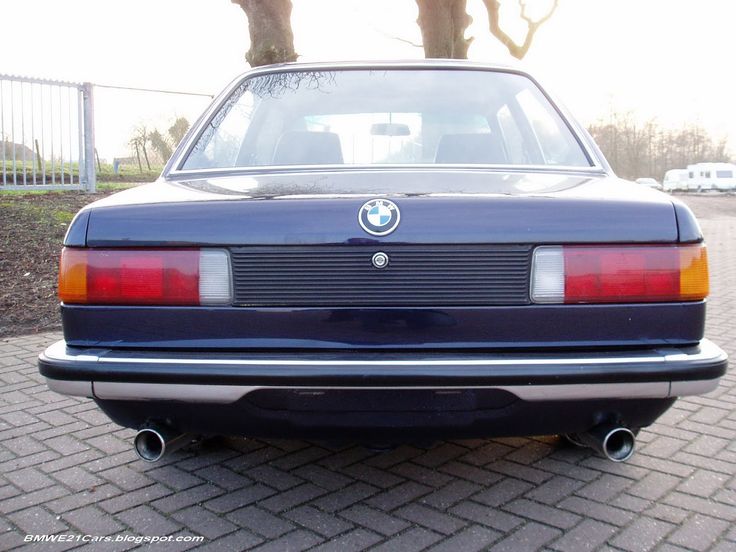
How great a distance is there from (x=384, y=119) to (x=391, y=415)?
1.71 meters

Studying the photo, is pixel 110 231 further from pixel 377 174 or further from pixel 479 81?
pixel 479 81

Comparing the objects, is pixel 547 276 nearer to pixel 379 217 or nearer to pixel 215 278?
pixel 379 217

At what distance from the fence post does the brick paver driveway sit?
8.14 metres

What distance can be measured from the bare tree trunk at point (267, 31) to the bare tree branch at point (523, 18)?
34.8 feet

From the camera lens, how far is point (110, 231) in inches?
95.7

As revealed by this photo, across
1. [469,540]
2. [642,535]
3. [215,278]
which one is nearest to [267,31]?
[215,278]

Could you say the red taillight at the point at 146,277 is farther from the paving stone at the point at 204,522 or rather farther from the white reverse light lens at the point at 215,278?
the paving stone at the point at 204,522

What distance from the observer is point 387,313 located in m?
2.30

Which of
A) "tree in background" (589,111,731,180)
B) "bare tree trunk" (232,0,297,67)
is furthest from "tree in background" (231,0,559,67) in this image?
"tree in background" (589,111,731,180)

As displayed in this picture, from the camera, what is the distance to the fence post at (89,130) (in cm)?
1121

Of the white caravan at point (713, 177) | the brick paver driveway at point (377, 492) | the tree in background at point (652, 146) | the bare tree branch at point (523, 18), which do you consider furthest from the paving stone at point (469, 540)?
the tree in background at point (652, 146)

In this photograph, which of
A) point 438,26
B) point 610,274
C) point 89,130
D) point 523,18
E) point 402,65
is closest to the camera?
point 610,274

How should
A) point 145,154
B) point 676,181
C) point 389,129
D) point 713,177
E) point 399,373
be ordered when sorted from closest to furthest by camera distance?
point 399,373
point 389,129
point 145,154
point 713,177
point 676,181

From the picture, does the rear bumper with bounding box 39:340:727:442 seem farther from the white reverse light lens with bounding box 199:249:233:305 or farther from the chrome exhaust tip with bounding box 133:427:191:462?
the white reverse light lens with bounding box 199:249:233:305
